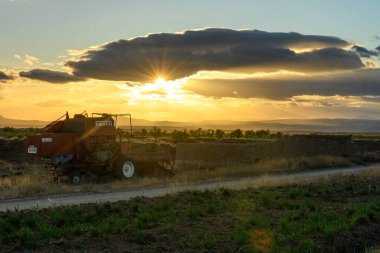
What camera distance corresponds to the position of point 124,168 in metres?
27.1

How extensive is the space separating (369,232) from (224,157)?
30304mm

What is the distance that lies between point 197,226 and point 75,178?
47.1 feet

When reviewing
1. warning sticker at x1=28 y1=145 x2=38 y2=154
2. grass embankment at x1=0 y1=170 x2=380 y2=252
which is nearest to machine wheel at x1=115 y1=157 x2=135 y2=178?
warning sticker at x1=28 y1=145 x2=38 y2=154

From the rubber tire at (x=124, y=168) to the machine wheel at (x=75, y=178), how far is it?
5.56 feet

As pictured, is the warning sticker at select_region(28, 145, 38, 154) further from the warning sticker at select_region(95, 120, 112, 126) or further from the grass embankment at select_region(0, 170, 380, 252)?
the grass embankment at select_region(0, 170, 380, 252)

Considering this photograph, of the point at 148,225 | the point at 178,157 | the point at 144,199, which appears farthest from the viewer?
the point at 178,157

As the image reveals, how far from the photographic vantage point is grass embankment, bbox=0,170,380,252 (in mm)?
11281

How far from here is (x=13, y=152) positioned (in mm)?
48312

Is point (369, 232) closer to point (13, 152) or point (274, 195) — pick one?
point (274, 195)

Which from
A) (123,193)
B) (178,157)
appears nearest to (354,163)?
(178,157)

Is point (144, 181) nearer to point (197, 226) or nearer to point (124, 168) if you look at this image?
point (124, 168)

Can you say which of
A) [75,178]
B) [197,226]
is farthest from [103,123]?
[197,226]

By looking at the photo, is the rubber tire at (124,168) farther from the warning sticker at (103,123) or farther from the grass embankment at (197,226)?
the grass embankment at (197,226)

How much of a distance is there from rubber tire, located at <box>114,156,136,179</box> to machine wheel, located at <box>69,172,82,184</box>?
1.69 meters
